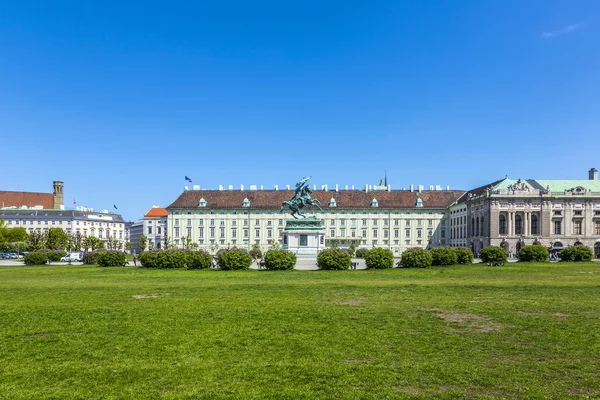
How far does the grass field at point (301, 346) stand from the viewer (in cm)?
891

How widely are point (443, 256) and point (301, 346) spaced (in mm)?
34587

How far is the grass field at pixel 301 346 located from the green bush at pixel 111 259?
25.2m

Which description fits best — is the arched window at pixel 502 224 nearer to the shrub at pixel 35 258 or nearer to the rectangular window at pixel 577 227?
the rectangular window at pixel 577 227

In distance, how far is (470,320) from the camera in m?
15.2

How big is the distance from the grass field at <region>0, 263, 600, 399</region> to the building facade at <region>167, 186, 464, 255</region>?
83035 millimetres

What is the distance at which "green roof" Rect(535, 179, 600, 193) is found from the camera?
9294 cm

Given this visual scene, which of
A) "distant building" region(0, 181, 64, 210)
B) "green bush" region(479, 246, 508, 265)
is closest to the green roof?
"green bush" region(479, 246, 508, 265)

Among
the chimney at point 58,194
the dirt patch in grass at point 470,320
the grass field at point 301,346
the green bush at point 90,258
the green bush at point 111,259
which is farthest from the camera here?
the chimney at point 58,194

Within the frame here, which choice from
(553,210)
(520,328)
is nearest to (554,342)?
(520,328)

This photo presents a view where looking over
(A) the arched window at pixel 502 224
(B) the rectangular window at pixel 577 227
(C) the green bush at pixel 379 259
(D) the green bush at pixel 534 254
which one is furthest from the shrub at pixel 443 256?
(B) the rectangular window at pixel 577 227

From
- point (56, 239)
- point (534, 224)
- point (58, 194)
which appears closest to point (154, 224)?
point (58, 194)

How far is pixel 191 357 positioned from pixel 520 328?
910cm

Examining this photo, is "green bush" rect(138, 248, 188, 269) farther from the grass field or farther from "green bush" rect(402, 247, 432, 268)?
the grass field

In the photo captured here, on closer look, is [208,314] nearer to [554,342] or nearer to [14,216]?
[554,342]
